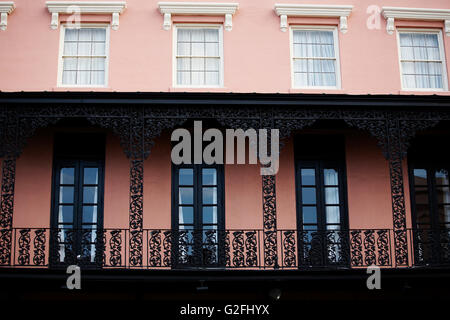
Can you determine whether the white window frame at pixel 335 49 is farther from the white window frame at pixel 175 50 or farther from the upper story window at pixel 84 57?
the upper story window at pixel 84 57

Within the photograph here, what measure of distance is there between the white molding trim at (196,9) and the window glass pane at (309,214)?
4656 millimetres

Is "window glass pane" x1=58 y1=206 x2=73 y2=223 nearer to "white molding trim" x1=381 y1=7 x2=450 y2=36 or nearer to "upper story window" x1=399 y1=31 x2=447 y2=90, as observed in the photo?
"upper story window" x1=399 y1=31 x2=447 y2=90

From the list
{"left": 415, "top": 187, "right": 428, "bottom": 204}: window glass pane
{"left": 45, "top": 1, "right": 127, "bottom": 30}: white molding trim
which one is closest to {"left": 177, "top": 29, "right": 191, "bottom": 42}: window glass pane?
{"left": 45, "top": 1, "right": 127, "bottom": 30}: white molding trim

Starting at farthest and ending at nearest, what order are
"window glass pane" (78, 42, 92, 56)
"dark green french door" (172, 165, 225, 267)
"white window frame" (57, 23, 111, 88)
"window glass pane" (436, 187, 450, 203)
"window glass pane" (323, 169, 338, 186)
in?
"window glass pane" (78, 42, 92, 56) < "white window frame" (57, 23, 111, 88) < "window glass pane" (436, 187, 450, 203) < "window glass pane" (323, 169, 338, 186) < "dark green french door" (172, 165, 225, 267)

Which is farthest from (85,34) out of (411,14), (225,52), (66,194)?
(411,14)

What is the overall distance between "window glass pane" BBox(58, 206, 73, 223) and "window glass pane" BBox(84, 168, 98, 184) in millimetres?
694

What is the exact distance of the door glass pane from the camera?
1393 cm

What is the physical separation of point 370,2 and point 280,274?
7.32 metres

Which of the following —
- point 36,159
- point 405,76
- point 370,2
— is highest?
point 370,2

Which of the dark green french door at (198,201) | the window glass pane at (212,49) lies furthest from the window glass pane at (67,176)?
the window glass pane at (212,49)

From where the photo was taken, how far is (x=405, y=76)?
15000mm

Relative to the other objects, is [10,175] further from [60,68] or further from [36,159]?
[60,68]

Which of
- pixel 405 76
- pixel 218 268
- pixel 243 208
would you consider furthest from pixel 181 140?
pixel 405 76

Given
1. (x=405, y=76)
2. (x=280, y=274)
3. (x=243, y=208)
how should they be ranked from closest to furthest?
(x=280, y=274), (x=243, y=208), (x=405, y=76)
